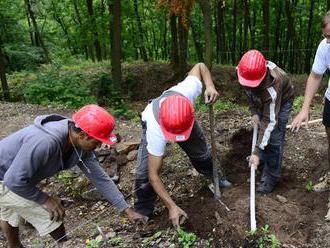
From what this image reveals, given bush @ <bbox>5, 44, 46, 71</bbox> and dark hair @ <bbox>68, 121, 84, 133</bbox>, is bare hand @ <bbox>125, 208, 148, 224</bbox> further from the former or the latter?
bush @ <bbox>5, 44, 46, 71</bbox>

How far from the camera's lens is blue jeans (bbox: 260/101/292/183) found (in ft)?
14.9

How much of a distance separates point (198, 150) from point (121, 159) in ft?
6.88

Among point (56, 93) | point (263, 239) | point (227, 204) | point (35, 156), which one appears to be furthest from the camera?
point (56, 93)

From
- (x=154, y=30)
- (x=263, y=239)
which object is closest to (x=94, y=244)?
(x=263, y=239)

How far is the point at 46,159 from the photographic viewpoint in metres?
3.29

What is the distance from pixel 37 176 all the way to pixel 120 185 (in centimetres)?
241

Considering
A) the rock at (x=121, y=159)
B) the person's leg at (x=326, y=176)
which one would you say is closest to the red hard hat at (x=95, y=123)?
the person's leg at (x=326, y=176)

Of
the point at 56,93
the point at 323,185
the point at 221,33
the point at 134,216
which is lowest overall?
the point at 221,33

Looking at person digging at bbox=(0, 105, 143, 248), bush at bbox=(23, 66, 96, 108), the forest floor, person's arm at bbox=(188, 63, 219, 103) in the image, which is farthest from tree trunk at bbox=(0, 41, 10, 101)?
person's arm at bbox=(188, 63, 219, 103)

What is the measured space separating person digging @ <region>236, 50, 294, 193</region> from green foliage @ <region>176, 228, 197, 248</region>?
106 cm

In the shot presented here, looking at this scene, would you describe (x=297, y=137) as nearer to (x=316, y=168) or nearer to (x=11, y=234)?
(x=316, y=168)

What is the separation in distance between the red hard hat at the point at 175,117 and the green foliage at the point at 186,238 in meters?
0.92

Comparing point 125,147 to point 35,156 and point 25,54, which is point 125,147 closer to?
point 35,156

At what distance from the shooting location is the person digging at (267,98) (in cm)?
415
